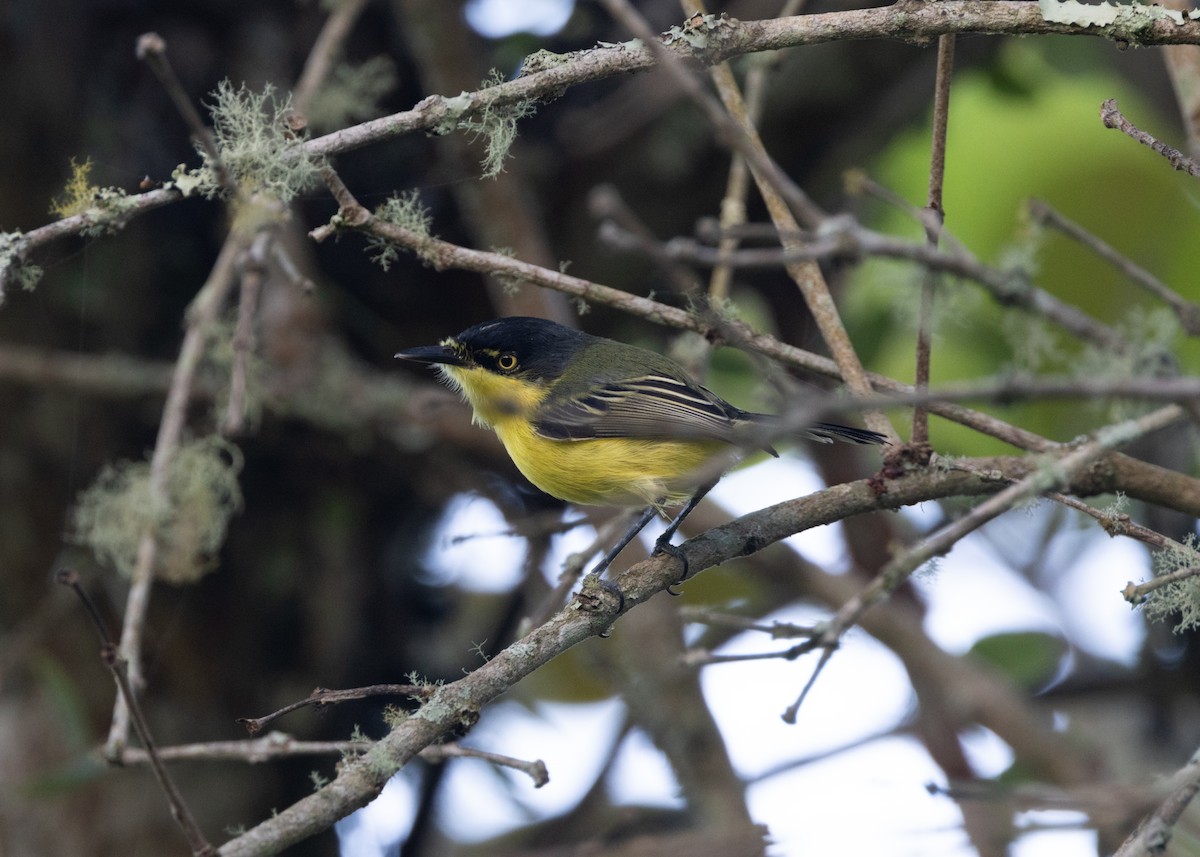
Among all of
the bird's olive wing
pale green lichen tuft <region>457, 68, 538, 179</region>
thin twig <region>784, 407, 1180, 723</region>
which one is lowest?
thin twig <region>784, 407, 1180, 723</region>

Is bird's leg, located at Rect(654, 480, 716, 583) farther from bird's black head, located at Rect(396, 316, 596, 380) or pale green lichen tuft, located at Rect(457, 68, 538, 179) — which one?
pale green lichen tuft, located at Rect(457, 68, 538, 179)

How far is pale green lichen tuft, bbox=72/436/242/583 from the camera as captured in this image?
301 cm

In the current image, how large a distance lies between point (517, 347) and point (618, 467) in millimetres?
569

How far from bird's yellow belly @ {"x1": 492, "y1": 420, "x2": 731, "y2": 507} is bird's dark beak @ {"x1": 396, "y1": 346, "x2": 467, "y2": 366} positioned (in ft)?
0.96

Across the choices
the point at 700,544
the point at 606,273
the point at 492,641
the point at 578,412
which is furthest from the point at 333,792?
the point at 606,273

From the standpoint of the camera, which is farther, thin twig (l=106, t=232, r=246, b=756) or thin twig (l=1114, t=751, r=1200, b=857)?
thin twig (l=106, t=232, r=246, b=756)

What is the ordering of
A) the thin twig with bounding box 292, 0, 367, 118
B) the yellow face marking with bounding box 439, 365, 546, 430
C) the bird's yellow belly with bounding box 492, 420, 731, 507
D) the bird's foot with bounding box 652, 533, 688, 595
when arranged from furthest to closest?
1. the yellow face marking with bounding box 439, 365, 546, 430
2. the bird's yellow belly with bounding box 492, 420, 731, 507
3. the thin twig with bounding box 292, 0, 367, 118
4. the bird's foot with bounding box 652, 533, 688, 595

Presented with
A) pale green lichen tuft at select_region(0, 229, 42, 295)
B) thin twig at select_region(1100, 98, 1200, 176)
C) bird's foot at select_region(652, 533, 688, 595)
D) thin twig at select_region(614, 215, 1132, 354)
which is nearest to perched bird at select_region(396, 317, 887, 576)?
bird's foot at select_region(652, 533, 688, 595)

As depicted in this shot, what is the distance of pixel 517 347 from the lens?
134 inches

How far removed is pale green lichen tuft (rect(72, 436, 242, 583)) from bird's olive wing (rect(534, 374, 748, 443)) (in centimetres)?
93

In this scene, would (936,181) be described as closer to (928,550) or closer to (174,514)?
(928,550)

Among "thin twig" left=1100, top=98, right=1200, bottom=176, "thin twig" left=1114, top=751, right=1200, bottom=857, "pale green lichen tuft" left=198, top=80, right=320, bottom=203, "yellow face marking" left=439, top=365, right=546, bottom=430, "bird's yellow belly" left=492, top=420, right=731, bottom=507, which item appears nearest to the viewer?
"thin twig" left=1114, top=751, right=1200, bottom=857

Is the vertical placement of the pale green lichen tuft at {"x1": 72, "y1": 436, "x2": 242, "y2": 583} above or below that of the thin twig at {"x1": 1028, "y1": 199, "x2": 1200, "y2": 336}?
above

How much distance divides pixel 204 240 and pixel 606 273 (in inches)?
58.9
